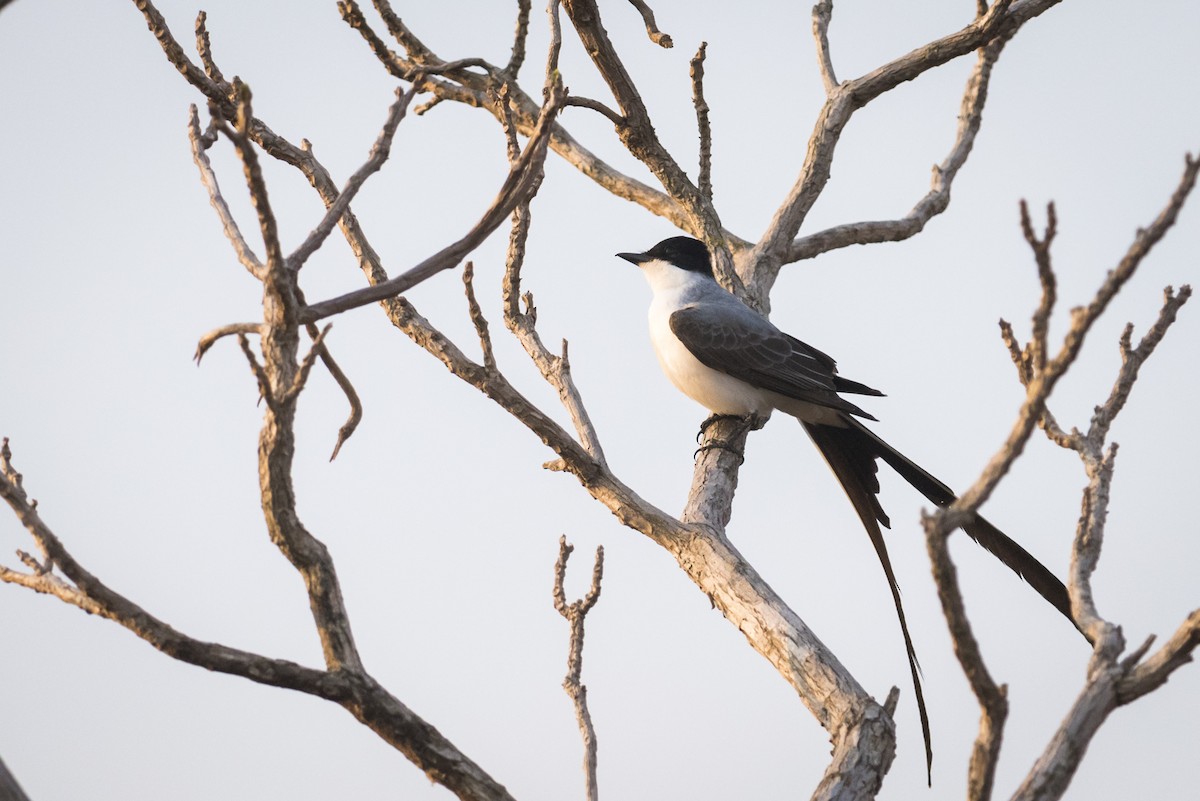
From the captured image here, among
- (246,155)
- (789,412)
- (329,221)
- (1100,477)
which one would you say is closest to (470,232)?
(329,221)

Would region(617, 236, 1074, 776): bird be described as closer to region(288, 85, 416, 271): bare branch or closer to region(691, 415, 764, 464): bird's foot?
region(691, 415, 764, 464): bird's foot

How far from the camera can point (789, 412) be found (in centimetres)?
608

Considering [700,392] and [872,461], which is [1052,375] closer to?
[872,461]

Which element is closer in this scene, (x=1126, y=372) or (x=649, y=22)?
(x=1126, y=372)

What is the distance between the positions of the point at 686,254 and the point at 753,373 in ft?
3.46

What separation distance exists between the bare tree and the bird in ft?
0.98

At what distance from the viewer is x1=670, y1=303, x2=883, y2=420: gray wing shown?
Result: 589 centimetres

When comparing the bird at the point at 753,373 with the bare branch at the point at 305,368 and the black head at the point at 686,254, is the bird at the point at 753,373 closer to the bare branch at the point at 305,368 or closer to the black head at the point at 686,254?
the black head at the point at 686,254

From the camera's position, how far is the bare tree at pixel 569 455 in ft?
7.89

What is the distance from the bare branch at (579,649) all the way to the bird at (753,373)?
1.32 meters

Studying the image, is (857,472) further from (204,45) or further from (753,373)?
(204,45)

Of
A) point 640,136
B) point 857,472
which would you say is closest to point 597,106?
point 640,136

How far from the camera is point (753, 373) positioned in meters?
5.96

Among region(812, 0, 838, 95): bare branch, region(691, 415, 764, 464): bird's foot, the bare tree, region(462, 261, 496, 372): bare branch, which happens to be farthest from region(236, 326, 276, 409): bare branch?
region(812, 0, 838, 95): bare branch
